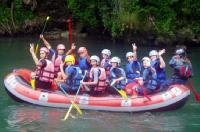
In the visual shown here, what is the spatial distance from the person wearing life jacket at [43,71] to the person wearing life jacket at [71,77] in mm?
324

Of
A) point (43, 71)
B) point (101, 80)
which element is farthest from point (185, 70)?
point (43, 71)

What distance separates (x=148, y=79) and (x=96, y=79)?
1.24 metres

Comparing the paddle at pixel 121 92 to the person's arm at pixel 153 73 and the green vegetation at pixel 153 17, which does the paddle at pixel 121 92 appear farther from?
the green vegetation at pixel 153 17

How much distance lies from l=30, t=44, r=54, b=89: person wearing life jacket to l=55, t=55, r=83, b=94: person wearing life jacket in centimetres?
32

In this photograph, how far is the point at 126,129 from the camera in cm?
1059

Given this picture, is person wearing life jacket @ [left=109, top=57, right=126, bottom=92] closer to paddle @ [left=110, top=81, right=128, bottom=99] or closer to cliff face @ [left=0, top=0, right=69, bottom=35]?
paddle @ [left=110, top=81, right=128, bottom=99]

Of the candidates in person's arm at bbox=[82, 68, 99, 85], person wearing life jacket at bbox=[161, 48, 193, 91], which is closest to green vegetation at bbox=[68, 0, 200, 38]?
person wearing life jacket at bbox=[161, 48, 193, 91]

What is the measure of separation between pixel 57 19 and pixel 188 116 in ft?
55.9

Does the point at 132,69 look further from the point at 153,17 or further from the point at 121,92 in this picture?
the point at 153,17

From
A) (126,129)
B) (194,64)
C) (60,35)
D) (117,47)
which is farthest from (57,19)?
(126,129)

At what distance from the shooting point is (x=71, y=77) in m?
11.8

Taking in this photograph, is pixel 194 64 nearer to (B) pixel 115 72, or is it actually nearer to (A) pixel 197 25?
(A) pixel 197 25

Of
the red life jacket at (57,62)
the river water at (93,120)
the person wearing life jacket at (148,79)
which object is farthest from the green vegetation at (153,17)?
the person wearing life jacket at (148,79)

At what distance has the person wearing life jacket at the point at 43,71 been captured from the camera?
38.7 feet
